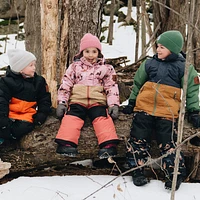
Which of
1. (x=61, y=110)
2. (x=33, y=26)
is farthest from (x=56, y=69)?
(x=33, y=26)

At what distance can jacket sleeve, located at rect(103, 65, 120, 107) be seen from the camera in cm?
380

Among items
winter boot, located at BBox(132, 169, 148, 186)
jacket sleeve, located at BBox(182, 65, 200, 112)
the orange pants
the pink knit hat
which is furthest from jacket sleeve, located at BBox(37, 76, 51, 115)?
jacket sleeve, located at BBox(182, 65, 200, 112)

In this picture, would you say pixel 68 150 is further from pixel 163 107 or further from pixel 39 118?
pixel 163 107

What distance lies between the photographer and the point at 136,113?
374 cm

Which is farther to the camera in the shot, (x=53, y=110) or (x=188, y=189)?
(x=53, y=110)

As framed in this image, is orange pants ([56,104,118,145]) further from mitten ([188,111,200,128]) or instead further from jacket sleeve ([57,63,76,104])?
mitten ([188,111,200,128])

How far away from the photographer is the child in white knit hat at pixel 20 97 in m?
3.64

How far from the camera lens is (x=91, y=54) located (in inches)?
152

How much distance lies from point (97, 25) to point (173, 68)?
48.9 inches

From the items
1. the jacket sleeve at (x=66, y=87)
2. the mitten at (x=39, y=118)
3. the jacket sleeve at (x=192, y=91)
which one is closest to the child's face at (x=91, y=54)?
the jacket sleeve at (x=66, y=87)

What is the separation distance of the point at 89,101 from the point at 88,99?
0.9 inches

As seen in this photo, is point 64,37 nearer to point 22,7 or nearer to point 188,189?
point 188,189

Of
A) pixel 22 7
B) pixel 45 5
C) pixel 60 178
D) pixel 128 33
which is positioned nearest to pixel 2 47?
pixel 22 7

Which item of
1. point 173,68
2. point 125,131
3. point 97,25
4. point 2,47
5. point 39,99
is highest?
point 97,25
